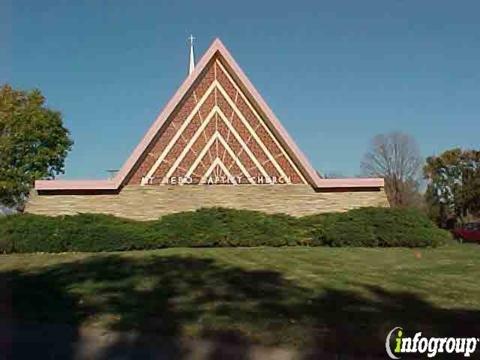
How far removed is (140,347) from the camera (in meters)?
5.13

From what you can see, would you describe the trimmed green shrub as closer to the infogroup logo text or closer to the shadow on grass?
the shadow on grass

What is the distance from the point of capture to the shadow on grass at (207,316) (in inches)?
199

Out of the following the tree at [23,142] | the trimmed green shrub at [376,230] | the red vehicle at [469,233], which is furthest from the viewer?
the tree at [23,142]

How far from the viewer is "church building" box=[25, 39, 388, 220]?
59.4ft

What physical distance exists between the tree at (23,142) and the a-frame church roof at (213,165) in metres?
25.9

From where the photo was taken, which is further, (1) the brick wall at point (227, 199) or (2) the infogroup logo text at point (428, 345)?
(1) the brick wall at point (227, 199)

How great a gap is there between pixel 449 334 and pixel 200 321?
2705mm

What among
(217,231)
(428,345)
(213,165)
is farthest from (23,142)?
(428,345)

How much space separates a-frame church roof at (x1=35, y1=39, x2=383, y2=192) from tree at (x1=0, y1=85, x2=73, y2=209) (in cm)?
2585

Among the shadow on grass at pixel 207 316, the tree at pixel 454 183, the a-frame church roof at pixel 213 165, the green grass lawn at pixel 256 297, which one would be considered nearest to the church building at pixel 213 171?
the a-frame church roof at pixel 213 165

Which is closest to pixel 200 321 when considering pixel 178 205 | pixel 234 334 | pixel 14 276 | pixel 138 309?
pixel 234 334

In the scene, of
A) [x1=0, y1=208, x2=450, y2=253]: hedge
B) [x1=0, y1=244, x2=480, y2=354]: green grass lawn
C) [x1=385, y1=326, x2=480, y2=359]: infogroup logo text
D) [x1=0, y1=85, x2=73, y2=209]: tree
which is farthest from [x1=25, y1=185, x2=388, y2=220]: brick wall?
[x1=0, y1=85, x2=73, y2=209]: tree

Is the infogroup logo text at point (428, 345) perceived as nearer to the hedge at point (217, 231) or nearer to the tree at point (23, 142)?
the hedge at point (217, 231)

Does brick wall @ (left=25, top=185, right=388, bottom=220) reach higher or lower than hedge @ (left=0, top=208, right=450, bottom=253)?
higher
